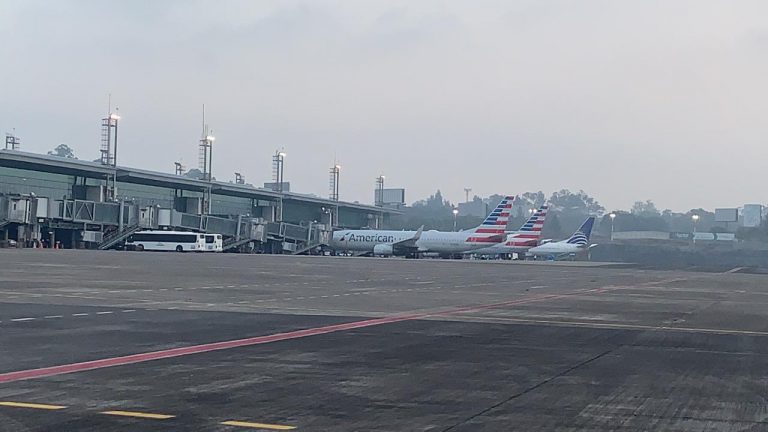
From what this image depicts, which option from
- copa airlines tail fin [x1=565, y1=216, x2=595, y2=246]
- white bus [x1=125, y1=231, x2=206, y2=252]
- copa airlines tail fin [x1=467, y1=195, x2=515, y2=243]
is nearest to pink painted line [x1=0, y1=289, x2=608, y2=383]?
white bus [x1=125, y1=231, x2=206, y2=252]

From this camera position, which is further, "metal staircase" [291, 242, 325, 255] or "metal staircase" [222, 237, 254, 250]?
"metal staircase" [291, 242, 325, 255]

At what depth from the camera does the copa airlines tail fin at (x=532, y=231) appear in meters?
98.2

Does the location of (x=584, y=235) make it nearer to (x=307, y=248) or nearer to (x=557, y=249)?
(x=557, y=249)

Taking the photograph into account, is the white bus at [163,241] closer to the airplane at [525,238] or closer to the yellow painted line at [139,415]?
the airplane at [525,238]

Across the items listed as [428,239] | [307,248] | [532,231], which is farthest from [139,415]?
[307,248]

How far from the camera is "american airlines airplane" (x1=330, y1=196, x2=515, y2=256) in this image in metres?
96.8

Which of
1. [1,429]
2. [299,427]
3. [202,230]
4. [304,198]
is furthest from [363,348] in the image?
[304,198]

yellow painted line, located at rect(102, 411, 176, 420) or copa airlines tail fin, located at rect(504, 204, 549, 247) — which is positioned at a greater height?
copa airlines tail fin, located at rect(504, 204, 549, 247)

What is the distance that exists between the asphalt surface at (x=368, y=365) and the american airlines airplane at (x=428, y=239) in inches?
2782

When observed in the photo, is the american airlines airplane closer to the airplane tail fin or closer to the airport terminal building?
the airplane tail fin

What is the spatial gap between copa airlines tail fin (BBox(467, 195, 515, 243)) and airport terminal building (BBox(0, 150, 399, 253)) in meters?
21.2

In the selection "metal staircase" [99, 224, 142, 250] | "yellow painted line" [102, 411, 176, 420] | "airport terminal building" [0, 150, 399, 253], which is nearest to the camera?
"yellow painted line" [102, 411, 176, 420]

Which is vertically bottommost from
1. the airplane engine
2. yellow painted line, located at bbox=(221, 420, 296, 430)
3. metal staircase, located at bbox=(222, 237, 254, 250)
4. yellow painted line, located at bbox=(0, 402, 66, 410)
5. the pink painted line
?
yellow painted line, located at bbox=(221, 420, 296, 430)

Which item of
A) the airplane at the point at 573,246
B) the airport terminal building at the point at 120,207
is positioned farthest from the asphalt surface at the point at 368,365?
the airplane at the point at 573,246
